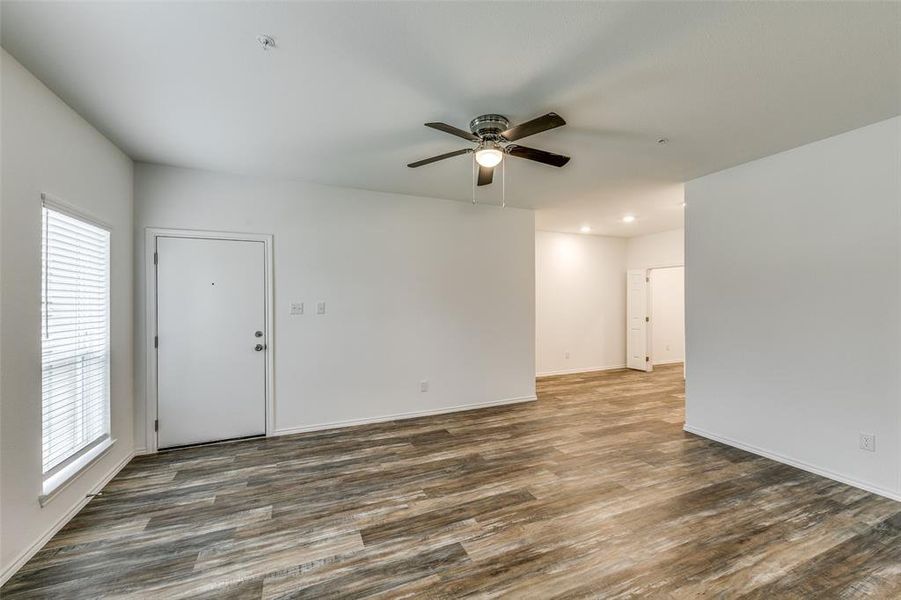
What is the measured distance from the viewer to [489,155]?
7.88 ft

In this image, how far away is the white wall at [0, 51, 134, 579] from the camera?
1826mm

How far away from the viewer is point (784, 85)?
2.13m

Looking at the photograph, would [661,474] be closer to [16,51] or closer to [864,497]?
[864,497]

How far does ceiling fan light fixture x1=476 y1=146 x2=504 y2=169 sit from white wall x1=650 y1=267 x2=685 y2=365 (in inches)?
246

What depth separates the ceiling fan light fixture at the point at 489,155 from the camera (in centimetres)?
239

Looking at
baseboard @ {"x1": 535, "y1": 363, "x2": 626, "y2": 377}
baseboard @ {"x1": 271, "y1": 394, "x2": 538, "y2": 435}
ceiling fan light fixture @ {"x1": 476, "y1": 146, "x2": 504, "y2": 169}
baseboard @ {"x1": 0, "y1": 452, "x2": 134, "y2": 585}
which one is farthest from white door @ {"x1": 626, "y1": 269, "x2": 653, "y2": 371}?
baseboard @ {"x1": 0, "y1": 452, "x2": 134, "y2": 585}

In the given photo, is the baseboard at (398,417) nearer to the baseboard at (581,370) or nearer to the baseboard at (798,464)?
the baseboard at (581,370)

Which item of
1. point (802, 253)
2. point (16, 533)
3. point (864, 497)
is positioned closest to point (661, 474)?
point (864, 497)

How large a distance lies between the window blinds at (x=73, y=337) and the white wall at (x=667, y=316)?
8.21 m

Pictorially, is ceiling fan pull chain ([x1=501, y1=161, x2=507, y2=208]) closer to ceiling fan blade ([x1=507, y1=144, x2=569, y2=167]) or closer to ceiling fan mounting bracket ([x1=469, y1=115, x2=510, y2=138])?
ceiling fan blade ([x1=507, y1=144, x2=569, y2=167])

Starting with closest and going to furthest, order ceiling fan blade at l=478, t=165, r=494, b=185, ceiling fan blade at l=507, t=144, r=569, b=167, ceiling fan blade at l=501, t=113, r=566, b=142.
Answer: ceiling fan blade at l=501, t=113, r=566, b=142 < ceiling fan blade at l=507, t=144, r=569, b=167 < ceiling fan blade at l=478, t=165, r=494, b=185

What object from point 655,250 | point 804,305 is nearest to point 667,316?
point 655,250

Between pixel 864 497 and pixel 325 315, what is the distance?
468 cm

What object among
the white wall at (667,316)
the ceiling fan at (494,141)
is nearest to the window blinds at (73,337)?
the ceiling fan at (494,141)
